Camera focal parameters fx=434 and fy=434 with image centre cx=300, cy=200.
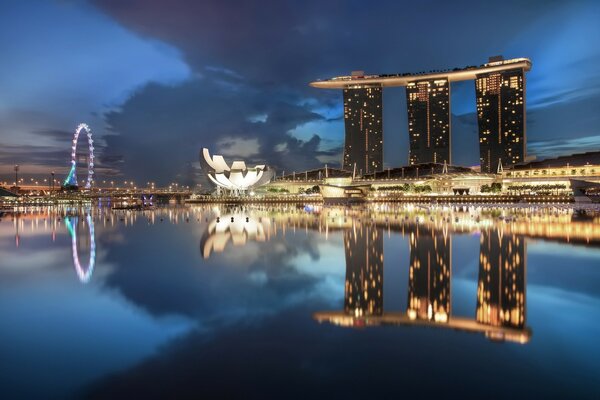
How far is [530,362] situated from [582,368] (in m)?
0.48

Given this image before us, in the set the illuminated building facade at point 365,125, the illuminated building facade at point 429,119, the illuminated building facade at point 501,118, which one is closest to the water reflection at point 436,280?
the illuminated building facade at point 501,118

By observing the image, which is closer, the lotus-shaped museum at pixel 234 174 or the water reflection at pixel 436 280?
the water reflection at pixel 436 280

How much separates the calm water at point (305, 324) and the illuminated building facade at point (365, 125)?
85679 millimetres

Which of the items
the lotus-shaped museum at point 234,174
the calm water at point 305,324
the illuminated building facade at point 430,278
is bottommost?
the calm water at point 305,324

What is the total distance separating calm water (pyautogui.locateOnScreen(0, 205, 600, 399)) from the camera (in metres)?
4.06

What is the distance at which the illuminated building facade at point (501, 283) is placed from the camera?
6.14m

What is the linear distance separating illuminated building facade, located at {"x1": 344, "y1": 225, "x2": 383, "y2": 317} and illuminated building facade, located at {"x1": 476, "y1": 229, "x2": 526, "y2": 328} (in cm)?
159

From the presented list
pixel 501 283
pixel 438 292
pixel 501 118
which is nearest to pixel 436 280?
pixel 438 292

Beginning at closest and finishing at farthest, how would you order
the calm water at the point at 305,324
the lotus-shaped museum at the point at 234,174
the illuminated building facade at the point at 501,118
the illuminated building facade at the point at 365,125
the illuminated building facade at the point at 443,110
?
the calm water at the point at 305,324, the lotus-shaped museum at the point at 234,174, the illuminated building facade at the point at 501,118, the illuminated building facade at the point at 443,110, the illuminated building facade at the point at 365,125

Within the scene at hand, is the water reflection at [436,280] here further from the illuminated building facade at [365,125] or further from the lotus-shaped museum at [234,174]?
the illuminated building facade at [365,125]

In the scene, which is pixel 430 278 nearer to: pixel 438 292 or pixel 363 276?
pixel 438 292

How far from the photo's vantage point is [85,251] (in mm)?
13359

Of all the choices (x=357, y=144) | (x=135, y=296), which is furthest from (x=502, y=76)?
(x=135, y=296)

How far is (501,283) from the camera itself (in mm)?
8133
